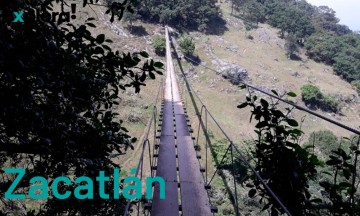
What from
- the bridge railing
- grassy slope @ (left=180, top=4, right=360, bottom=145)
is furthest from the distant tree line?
the bridge railing

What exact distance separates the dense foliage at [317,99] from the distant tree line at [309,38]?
7.64 metres

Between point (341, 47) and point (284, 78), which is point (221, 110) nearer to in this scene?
point (284, 78)

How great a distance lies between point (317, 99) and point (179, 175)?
3035 cm

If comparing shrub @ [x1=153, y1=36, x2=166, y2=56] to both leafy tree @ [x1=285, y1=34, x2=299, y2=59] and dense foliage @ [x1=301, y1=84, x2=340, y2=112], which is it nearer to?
dense foliage @ [x1=301, y1=84, x2=340, y2=112]

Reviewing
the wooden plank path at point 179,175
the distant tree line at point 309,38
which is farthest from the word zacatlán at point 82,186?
the distant tree line at point 309,38

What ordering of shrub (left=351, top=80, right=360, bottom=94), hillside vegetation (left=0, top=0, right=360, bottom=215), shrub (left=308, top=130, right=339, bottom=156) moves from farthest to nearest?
shrub (left=351, top=80, right=360, bottom=94), shrub (left=308, top=130, right=339, bottom=156), hillside vegetation (left=0, top=0, right=360, bottom=215)

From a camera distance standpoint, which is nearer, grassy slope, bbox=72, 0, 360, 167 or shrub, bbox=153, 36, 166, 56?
grassy slope, bbox=72, 0, 360, 167

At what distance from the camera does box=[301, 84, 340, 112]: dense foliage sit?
103 feet

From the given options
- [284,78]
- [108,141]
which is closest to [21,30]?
Result: [108,141]

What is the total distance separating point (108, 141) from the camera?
2367 millimetres

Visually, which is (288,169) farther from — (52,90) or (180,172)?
(180,172)

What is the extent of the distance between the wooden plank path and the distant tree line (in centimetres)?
3696

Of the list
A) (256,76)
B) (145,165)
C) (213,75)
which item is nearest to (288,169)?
(145,165)

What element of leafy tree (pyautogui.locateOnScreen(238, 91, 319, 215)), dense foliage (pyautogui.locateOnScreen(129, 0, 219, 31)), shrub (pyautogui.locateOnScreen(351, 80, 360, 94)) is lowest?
shrub (pyautogui.locateOnScreen(351, 80, 360, 94))
